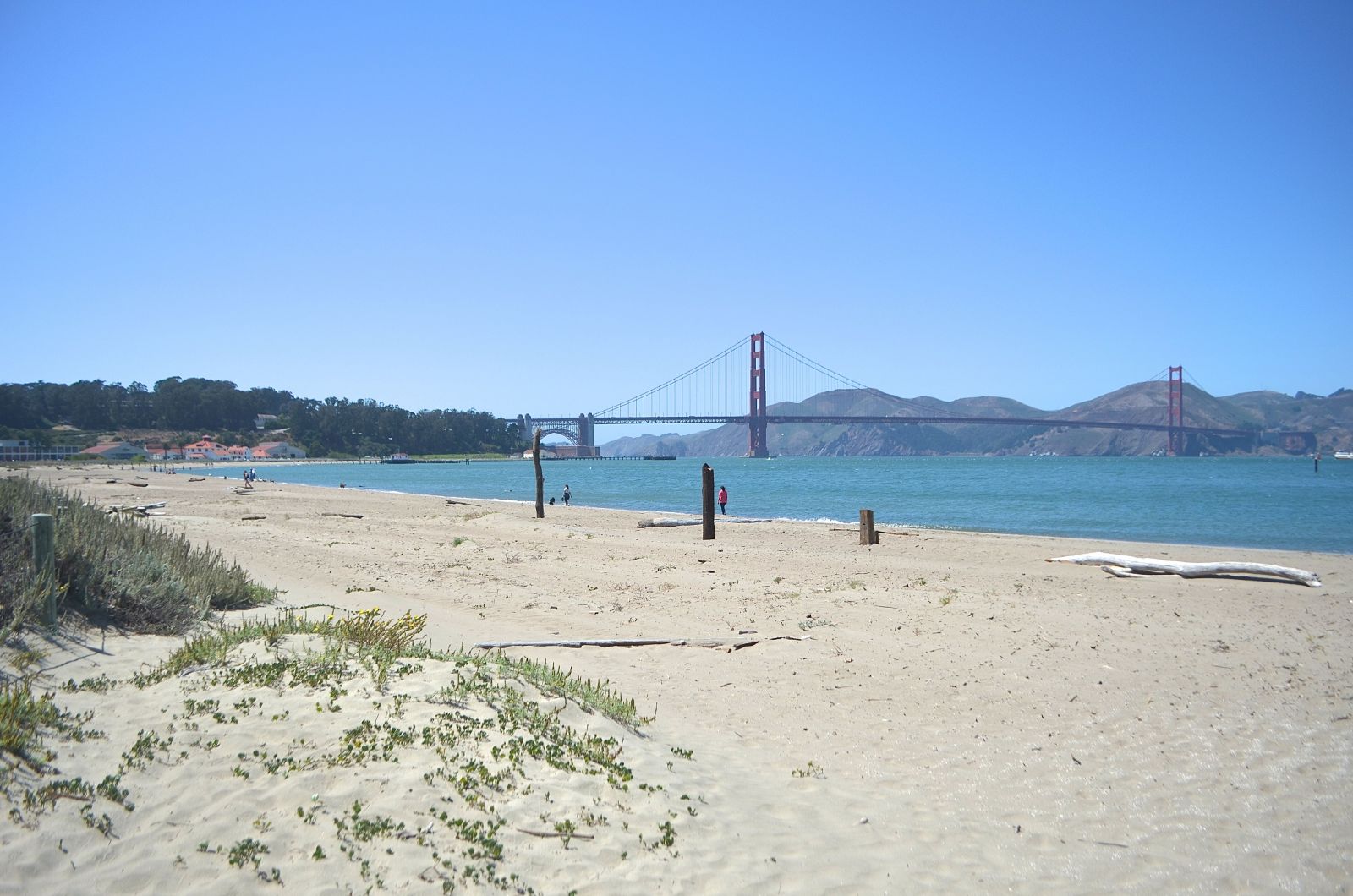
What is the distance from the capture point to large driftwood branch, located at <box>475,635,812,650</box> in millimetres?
7242

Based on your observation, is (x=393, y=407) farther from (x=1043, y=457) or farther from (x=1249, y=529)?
(x=1249, y=529)

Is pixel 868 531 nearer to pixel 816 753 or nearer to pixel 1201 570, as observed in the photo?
pixel 1201 570

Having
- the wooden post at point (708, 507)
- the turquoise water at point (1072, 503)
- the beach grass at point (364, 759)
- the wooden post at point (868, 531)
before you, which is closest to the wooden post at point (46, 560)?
the beach grass at point (364, 759)

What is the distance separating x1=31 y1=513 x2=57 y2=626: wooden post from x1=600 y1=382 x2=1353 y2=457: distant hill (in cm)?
11451

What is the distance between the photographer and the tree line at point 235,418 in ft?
381

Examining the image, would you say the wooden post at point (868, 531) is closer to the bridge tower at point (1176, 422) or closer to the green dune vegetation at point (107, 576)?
the green dune vegetation at point (107, 576)

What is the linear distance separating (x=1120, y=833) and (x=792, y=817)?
1727 mm

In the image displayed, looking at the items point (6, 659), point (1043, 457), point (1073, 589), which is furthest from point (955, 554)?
point (1043, 457)

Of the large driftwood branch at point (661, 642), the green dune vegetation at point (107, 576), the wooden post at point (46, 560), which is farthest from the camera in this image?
the large driftwood branch at point (661, 642)

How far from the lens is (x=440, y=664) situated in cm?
532

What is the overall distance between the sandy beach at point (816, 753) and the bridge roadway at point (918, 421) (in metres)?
68.2

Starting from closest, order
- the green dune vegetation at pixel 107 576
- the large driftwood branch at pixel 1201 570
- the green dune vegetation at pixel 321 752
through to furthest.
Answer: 1. the green dune vegetation at pixel 321 752
2. the green dune vegetation at pixel 107 576
3. the large driftwood branch at pixel 1201 570

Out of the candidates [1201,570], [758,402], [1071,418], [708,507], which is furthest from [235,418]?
[1201,570]

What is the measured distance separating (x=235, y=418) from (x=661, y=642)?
146 metres
